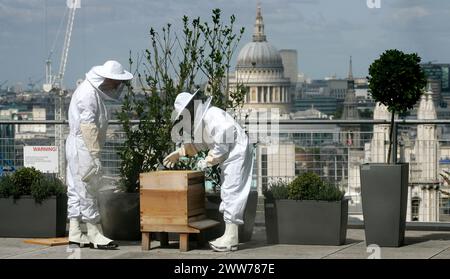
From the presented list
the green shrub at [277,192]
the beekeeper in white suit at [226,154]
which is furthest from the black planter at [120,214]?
the green shrub at [277,192]

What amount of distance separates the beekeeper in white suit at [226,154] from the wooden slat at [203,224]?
15 cm

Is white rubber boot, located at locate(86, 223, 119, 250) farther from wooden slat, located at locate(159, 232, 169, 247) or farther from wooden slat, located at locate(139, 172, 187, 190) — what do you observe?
wooden slat, located at locate(139, 172, 187, 190)

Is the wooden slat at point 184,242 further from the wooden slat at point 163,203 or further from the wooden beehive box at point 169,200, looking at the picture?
the wooden slat at point 163,203

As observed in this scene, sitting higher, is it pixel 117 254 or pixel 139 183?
pixel 139 183

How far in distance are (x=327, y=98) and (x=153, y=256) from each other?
145 m

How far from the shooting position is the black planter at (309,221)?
31.0 ft

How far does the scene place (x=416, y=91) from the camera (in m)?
9.37

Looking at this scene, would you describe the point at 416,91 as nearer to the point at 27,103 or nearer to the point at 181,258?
the point at 181,258

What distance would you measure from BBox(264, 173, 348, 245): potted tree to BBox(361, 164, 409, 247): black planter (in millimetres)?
310

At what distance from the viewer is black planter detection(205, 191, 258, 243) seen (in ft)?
32.0

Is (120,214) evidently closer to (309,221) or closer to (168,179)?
(168,179)

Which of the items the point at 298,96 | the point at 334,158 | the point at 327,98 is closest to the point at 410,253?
the point at 334,158

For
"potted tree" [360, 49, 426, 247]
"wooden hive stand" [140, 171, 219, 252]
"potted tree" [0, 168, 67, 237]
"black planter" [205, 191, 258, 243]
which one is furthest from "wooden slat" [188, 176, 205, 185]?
"potted tree" [0, 168, 67, 237]

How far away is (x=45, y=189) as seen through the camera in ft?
33.4
